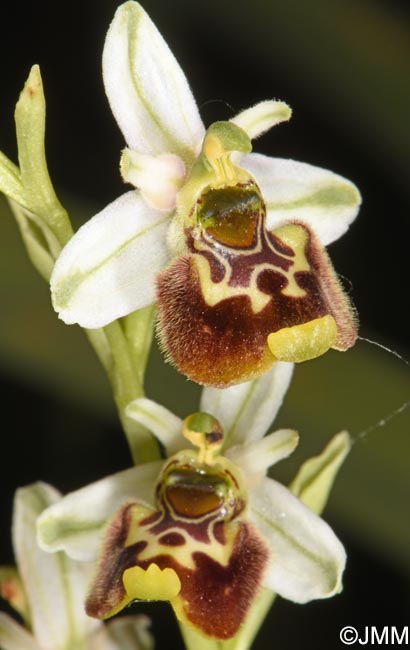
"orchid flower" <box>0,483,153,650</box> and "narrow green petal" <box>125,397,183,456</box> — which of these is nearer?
"narrow green petal" <box>125,397,183,456</box>

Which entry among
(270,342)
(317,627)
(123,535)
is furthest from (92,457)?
(270,342)

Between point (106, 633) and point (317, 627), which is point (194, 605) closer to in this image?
point (106, 633)

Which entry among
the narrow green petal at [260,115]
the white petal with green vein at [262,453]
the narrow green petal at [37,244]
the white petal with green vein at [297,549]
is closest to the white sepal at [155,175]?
the narrow green petal at [260,115]

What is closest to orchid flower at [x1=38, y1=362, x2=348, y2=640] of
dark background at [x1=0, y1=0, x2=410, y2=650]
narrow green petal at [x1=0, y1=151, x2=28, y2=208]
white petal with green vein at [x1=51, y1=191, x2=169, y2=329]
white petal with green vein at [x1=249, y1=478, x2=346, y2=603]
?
white petal with green vein at [x1=249, y1=478, x2=346, y2=603]

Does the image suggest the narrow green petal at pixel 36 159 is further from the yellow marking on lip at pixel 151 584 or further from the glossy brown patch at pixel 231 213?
the yellow marking on lip at pixel 151 584

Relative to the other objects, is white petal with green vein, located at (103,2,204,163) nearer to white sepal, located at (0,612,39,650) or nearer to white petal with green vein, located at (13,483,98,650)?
white petal with green vein, located at (13,483,98,650)

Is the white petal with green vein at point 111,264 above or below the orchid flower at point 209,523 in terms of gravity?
above
